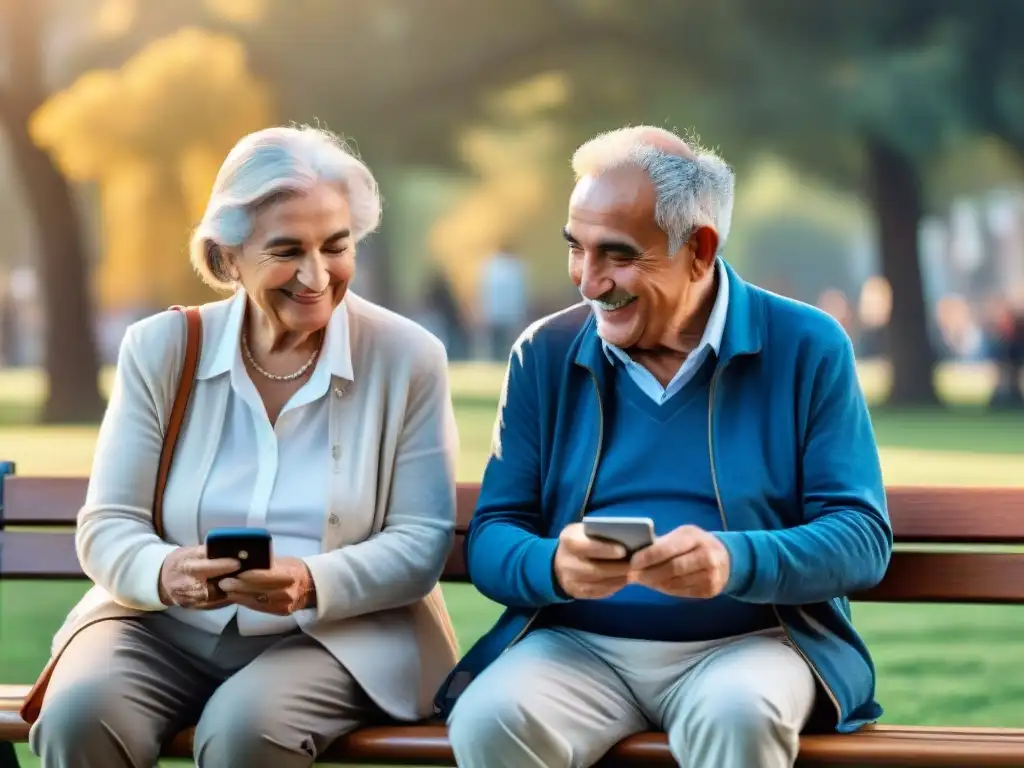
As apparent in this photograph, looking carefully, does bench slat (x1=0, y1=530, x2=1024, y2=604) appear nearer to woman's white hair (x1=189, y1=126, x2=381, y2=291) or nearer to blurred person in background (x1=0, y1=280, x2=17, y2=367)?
woman's white hair (x1=189, y1=126, x2=381, y2=291)

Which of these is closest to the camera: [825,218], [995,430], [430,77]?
[995,430]

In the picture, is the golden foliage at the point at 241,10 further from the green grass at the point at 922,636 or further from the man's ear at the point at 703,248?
the man's ear at the point at 703,248

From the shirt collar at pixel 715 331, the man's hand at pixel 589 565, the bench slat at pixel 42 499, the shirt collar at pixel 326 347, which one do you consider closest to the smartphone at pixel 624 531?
the man's hand at pixel 589 565

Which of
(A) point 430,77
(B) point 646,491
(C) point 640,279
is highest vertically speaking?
(A) point 430,77

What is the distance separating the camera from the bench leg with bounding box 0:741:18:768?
413 centimetres

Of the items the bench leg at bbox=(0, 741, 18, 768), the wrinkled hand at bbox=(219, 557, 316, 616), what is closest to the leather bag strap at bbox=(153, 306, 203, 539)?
the wrinkled hand at bbox=(219, 557, 316, 616)

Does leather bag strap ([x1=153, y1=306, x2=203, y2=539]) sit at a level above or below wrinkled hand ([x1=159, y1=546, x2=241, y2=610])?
above

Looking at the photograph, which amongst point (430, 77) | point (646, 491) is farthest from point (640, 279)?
point (430, 77)

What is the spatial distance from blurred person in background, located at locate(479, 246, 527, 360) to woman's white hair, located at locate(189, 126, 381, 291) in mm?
26146

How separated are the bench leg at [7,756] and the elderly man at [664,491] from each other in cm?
121

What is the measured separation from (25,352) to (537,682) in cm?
3080

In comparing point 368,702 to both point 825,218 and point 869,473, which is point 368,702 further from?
point 825,218

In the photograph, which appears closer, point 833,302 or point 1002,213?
point 833,302

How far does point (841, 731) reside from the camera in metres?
3.41
